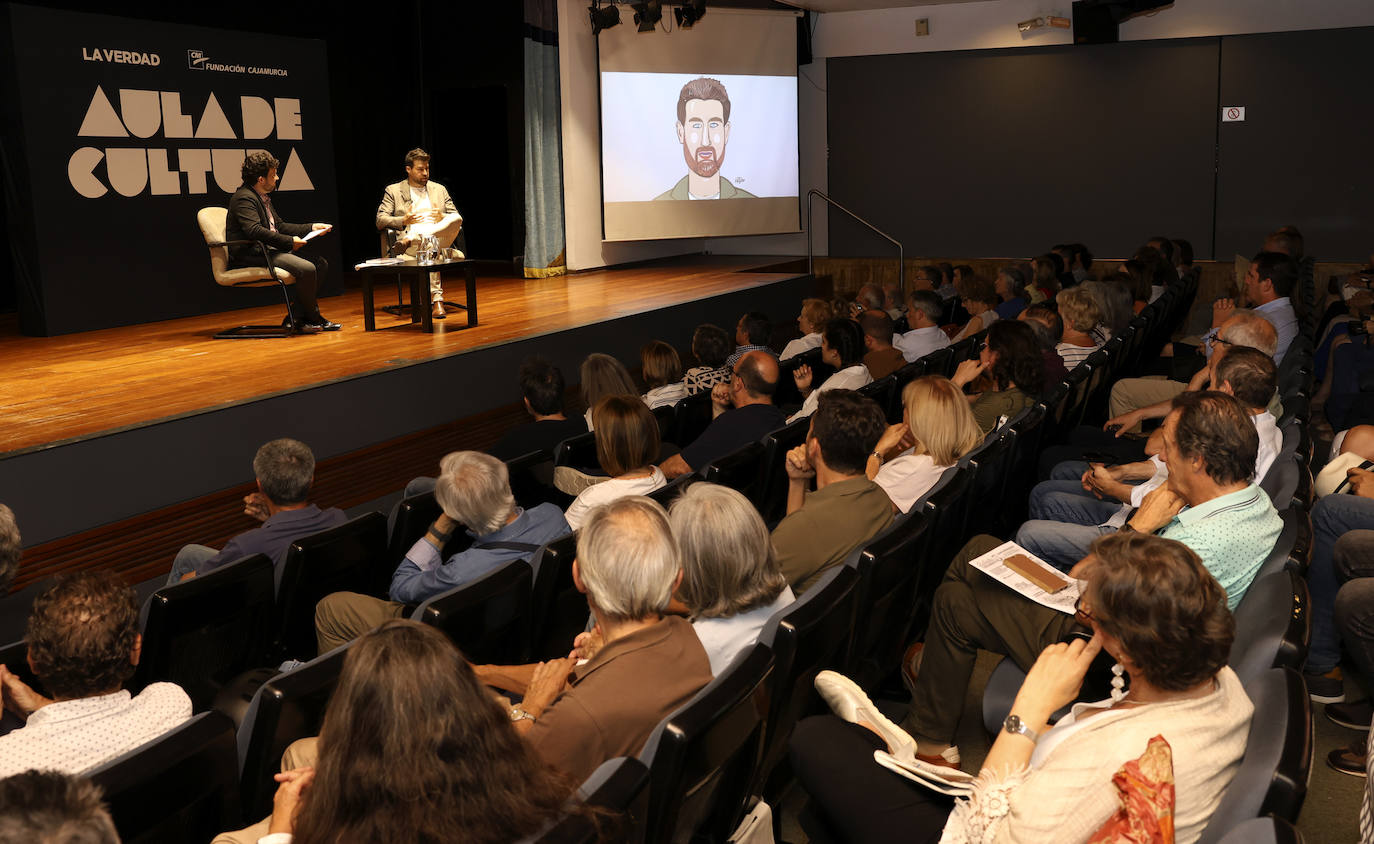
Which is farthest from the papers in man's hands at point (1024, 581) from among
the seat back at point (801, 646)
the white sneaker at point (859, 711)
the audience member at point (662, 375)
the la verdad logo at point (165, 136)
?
the la verdad logo at point (165, 136)

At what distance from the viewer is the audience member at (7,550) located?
2.94 m

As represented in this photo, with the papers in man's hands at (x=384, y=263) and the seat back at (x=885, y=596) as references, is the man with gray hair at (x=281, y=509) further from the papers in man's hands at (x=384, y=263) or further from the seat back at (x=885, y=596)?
the papers in man's hands at (x=384, y=263)

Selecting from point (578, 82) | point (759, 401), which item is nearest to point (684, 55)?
point (578, 82)

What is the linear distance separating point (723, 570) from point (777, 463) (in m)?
1.90

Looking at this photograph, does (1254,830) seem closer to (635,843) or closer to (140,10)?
(635,843)

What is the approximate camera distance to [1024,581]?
2.81 meters

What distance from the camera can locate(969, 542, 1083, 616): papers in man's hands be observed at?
8.84 ft

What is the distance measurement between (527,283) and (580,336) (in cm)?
380

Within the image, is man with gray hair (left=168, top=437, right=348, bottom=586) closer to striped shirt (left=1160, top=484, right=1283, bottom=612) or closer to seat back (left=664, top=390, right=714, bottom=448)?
seat back (left=664, top=390, right=714, bottom=448)

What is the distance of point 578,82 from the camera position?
11.4 metres

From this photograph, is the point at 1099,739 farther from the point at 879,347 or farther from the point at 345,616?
the point at 879,347

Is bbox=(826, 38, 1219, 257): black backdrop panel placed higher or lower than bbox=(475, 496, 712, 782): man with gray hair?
higher

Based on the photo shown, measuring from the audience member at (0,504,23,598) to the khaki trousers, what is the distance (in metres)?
0.84

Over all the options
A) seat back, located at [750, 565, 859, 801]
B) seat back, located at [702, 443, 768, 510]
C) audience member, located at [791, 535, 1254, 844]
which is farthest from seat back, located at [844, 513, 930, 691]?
seat back, located at [702, 443, 768, 510]
